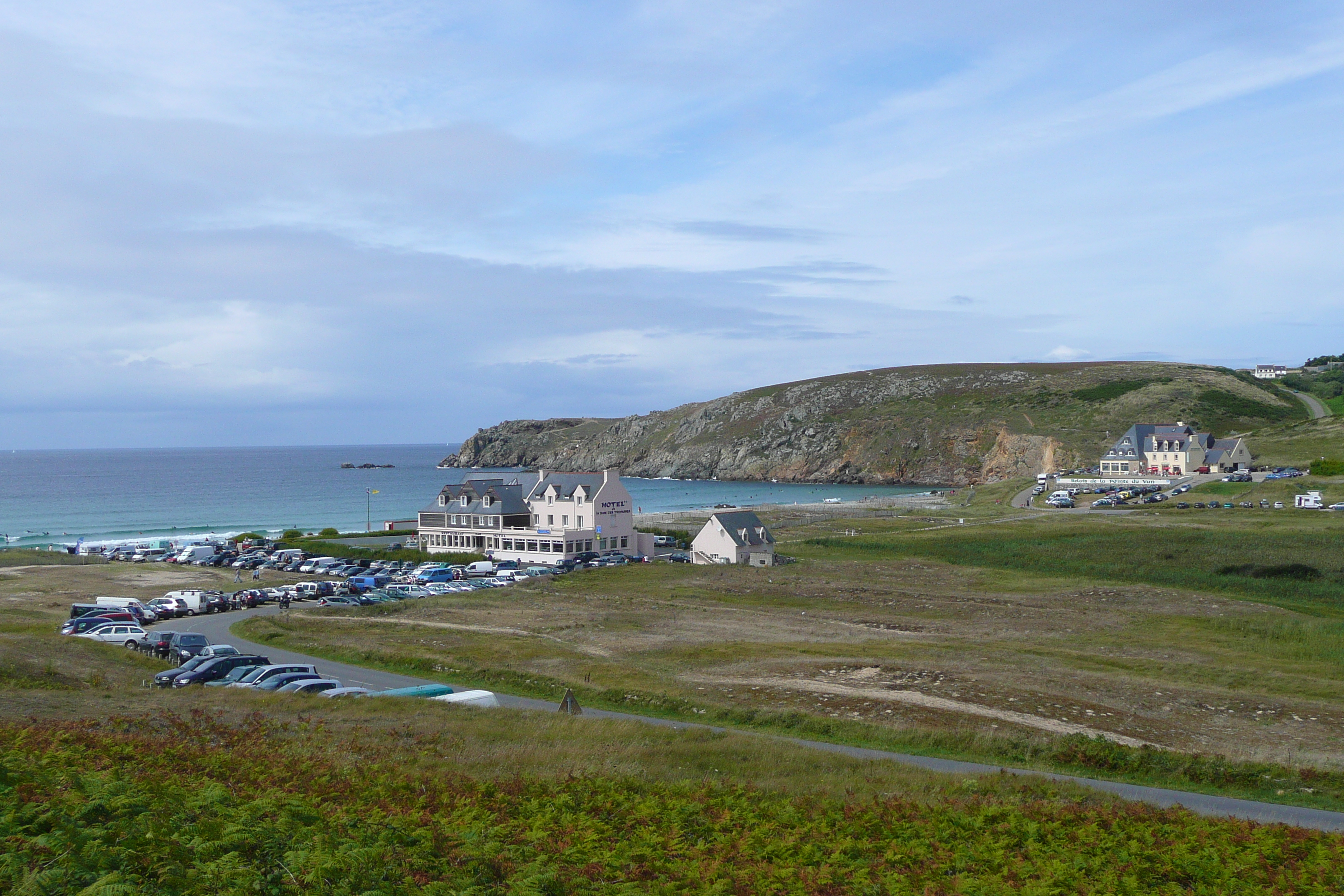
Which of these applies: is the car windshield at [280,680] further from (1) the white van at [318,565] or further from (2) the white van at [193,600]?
(1) the white van at [318,565]

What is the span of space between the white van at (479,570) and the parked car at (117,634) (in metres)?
28.2

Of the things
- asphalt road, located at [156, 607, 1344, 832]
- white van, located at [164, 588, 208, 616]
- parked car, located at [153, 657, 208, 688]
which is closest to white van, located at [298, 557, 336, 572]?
white van, located at [164, 588, 208, 616]

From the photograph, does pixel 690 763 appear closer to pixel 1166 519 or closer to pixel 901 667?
pixel 901 667

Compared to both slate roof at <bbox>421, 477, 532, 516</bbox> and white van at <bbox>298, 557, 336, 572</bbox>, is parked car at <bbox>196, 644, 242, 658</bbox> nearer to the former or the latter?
white van at <bbox>298, 557, 336, 572</bbox>

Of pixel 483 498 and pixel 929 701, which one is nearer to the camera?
pixel 929 701

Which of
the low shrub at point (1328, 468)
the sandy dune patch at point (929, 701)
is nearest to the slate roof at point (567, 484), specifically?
the sandy dune patch at point (929, 701)

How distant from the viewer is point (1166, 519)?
288 ft

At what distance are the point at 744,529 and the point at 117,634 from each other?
46.6 m

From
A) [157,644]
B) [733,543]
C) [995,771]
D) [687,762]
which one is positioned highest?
[733,543]

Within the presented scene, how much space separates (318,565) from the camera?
76.2 metres

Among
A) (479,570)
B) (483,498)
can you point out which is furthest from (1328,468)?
(479,570)

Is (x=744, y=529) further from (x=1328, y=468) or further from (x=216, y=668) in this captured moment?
(x=1328, y=468)

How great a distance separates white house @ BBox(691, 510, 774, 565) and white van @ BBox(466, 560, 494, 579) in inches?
676

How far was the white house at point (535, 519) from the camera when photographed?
78250 millimetres
